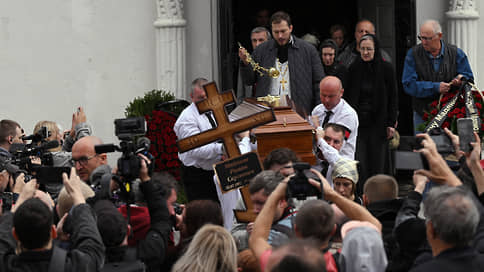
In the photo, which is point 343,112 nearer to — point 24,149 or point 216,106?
point 216,106

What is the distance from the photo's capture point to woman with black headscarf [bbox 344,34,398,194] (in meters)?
9.37

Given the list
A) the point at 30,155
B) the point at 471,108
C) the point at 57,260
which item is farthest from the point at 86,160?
the point at 471,108

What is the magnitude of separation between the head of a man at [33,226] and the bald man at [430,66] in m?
5.84

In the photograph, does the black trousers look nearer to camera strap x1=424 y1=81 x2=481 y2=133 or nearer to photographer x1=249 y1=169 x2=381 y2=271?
camera strap x1=424 y1=81 x2=481 y2=133

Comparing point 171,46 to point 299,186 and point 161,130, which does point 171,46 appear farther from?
point 299,186

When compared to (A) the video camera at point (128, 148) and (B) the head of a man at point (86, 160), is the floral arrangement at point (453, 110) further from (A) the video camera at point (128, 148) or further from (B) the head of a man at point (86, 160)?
(A) the video camera at point (128, 148)

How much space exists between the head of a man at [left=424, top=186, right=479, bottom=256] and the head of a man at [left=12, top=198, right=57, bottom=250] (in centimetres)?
203

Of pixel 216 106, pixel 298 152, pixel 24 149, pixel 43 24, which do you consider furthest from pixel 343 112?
pixel 43 24

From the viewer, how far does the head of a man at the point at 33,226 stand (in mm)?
4520

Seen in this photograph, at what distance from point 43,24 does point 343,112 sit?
5.53 metres

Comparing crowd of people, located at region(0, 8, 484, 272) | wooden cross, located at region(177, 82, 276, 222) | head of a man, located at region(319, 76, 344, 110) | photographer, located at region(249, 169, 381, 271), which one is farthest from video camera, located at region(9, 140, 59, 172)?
head of a man, located at region(319, 76, 344, 110)

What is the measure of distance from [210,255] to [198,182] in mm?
4136

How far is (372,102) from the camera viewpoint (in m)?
9.42

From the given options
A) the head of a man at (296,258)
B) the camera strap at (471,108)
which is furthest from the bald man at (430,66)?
the head of a man at (296,258)
